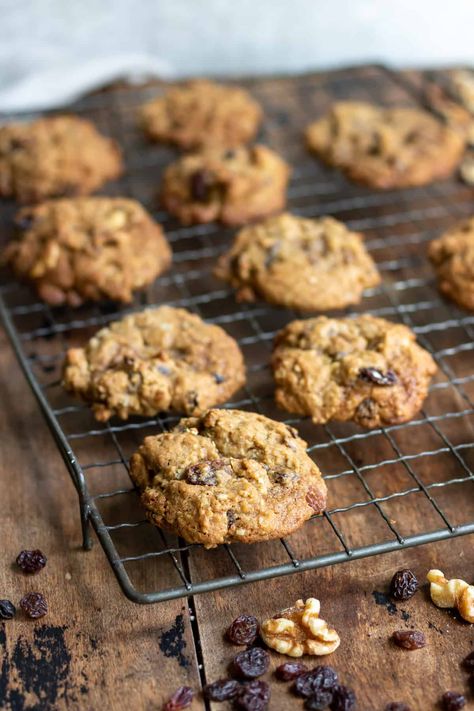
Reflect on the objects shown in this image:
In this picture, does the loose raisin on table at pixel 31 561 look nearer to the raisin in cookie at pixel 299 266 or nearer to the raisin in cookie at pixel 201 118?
the raisin in cookie at pixel 299 266

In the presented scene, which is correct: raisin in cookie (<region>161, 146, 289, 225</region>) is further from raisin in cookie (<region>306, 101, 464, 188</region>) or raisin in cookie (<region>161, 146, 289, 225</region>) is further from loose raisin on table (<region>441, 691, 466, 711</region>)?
loose raisin on table (<region>441, 691, 466, 711</region>)

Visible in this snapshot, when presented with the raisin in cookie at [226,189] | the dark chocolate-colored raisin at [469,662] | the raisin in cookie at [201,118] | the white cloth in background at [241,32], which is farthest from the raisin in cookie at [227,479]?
the white cloth in background at [241,32]

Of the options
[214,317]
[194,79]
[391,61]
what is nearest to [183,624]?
[214,317]

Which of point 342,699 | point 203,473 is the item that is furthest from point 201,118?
point 342,699

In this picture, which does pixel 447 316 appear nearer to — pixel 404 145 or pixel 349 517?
pixel 404 145

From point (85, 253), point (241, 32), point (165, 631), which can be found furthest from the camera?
point (241, 32)

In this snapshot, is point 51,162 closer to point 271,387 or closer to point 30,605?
point 271,387

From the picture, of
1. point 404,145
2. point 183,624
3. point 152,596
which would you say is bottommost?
point 183,624
